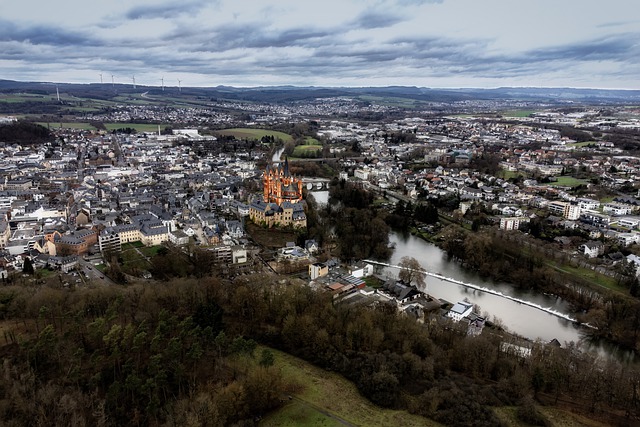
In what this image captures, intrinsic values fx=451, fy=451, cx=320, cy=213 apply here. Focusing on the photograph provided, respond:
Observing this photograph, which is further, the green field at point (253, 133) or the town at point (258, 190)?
the green field at point (253, 133)

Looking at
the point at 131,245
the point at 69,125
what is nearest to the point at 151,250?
the point at 131,245

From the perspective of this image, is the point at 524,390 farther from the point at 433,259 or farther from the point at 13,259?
the point at 13,259

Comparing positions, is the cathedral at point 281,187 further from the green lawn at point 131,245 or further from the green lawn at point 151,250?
the green lawn at point 131,245

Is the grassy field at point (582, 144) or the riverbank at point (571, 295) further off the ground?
the grassy field at point (582, 144)

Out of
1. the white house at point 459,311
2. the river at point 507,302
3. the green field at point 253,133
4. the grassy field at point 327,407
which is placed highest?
the green field at point 253,133

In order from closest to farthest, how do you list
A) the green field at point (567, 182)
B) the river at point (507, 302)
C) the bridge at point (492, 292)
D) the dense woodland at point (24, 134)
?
the river at point (507, 302), the bridge at point (492, 292), the green field at point (567, 182), the dense woodland at point (24, 134)

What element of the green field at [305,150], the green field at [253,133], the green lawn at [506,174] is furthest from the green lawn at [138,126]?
the green lawn at [506,174]

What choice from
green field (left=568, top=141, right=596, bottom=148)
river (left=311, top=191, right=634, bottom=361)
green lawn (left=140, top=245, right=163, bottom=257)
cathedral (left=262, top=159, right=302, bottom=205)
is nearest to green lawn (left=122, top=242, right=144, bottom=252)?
green lawn (left=140, top=245, right=163, bottom=257)
